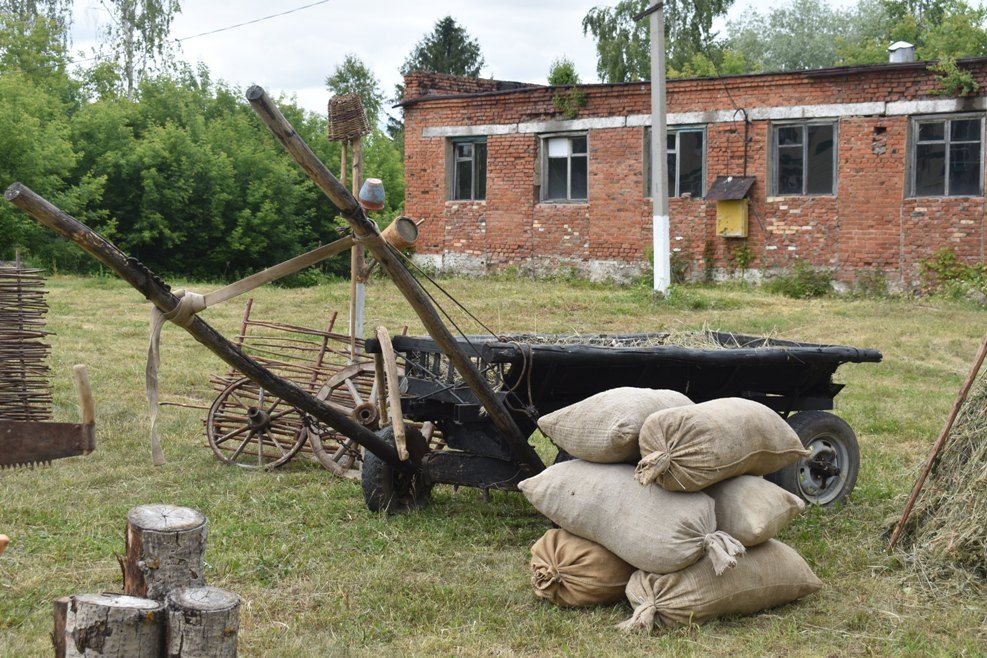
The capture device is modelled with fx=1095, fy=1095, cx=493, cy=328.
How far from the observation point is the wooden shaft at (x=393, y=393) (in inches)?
203

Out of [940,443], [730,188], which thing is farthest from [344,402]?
[730,188]

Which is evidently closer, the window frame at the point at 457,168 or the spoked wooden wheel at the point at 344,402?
the spoked wooden wheel at the point at 344,402

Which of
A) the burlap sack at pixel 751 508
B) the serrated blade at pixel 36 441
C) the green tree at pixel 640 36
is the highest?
the green tree at pixel 640 36

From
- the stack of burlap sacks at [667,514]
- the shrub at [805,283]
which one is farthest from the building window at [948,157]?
the stack of burlap sacks at [667,514]

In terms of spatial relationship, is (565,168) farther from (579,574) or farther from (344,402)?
(579,574)

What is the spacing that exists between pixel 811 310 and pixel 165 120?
19367 millimetres

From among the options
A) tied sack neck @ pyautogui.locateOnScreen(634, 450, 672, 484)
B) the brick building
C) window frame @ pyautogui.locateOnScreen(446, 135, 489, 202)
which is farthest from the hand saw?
window frame @ pyautogui.locateOnScreen(446, 135, 489, 202)

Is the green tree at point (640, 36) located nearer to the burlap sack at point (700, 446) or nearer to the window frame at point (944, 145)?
the window frame at point (944, 145)

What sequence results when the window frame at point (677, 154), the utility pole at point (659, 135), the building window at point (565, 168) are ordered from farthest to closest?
the building window at point (565, 168)
the window frame at point (677, 154)
the utility pole at point (659, 135)

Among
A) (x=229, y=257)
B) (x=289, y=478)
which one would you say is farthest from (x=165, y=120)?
(x=289, y=478)

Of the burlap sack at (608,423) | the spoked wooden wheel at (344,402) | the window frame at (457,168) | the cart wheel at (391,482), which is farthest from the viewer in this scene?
the window frame at (457,168)

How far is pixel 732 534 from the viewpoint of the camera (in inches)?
179

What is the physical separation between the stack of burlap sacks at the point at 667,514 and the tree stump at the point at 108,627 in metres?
1.91

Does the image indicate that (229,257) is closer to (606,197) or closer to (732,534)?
(606,197)
